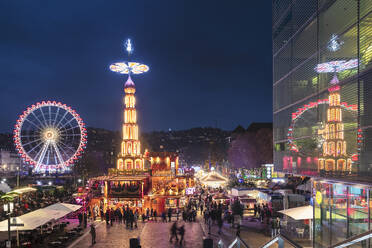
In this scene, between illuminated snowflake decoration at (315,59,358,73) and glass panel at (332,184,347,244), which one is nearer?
glass panel at (332,184,347,244)

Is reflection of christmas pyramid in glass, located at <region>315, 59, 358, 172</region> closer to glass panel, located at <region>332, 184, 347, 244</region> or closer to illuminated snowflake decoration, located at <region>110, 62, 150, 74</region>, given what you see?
glass panel, located at <region>332, 184, 347, 244</region>

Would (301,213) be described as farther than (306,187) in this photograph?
No

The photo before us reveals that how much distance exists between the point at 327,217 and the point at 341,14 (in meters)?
8.78

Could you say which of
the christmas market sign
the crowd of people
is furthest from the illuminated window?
the crowd of people

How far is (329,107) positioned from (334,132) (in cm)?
158

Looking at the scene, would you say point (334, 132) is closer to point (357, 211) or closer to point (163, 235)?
point (357, 211)

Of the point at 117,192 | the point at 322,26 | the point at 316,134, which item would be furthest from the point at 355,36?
the point at 117,192

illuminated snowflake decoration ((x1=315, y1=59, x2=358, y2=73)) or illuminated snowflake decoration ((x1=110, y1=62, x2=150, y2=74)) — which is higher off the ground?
illuminated snowflake decoration ((x1=110, y1=62, x2=150, y2=74))

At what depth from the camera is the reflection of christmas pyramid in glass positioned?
52.4ft

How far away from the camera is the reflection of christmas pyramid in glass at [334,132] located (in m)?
16.0

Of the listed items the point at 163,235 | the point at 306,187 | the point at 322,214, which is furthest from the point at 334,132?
the point at 163,235

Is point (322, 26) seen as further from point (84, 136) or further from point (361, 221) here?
point (84, 136)

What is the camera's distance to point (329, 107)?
60.3ft

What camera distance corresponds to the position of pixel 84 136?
152 feet
